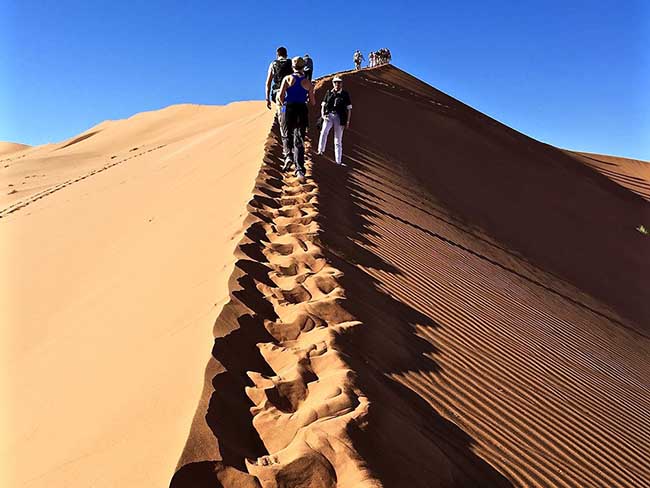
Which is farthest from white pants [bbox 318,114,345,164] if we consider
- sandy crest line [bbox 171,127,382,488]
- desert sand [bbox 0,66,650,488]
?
sandy crest line [bbox 171,127,382,488]

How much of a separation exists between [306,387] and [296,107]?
5.86 meters

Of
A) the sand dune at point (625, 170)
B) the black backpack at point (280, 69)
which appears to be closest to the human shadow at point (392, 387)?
the black backpack at point (280, 69)

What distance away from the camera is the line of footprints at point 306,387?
2.47m

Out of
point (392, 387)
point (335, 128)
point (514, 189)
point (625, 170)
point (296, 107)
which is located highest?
point (625, 170)

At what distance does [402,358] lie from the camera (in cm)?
396

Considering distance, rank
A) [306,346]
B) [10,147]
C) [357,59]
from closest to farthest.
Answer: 1. [306,346]
2. [357,59]
3. [10,147]

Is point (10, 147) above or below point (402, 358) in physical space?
above

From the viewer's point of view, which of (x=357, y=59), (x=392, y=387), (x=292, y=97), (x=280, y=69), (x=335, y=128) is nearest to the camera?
(x=392, y=387)

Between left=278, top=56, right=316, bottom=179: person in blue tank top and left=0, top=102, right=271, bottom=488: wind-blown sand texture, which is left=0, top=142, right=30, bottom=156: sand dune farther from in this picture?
left=278, top=56, right=316, bottom=179: person in blue tank top

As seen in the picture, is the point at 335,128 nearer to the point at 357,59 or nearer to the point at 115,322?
the point at 115,322

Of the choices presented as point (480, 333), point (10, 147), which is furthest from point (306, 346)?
point (10, 147)

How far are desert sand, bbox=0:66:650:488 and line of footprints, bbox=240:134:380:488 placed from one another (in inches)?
0.4

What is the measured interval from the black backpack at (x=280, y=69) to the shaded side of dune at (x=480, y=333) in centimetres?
151

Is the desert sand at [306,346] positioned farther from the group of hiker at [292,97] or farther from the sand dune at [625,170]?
the sand dune at [625,170]
